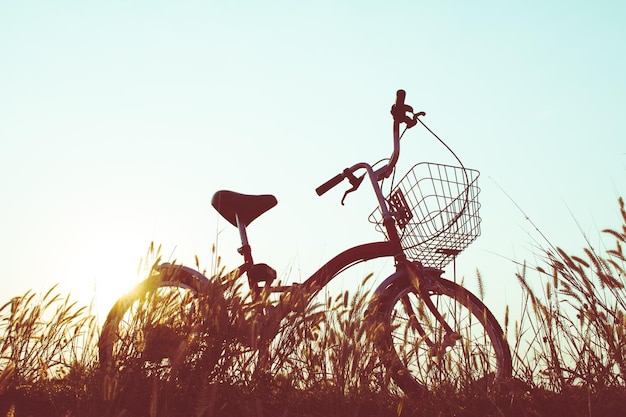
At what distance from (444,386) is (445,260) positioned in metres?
1.08

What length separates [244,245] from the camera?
3.76 metres

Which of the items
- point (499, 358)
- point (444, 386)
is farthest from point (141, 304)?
point (499, 358)

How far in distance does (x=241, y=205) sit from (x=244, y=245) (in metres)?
0.25

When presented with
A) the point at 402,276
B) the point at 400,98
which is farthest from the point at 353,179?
the point at 402,276

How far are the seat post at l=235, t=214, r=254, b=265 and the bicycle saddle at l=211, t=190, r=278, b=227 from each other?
0.03m

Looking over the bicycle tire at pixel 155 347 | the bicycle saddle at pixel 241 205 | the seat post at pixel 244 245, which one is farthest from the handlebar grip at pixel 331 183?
the bicycle tire at pixel 155 347

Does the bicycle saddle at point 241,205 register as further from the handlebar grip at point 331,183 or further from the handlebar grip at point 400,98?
the handlebar grip at point 400,98

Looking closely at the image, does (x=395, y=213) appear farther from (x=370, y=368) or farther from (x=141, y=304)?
(x=141, y=304)

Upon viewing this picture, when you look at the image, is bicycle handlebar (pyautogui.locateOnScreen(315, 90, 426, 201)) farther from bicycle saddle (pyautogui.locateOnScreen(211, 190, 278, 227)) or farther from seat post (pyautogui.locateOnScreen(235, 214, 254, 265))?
seat post (pyautogui.locateOnScreen(235, 214, 254, 265))

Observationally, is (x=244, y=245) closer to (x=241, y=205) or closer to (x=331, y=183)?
(x=241, y=205)

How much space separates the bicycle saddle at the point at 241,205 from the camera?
3.76 meters

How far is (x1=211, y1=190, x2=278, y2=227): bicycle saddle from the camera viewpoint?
3.76 meters

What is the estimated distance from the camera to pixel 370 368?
95.9 inches

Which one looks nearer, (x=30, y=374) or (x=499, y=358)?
(x=30, y=374)
